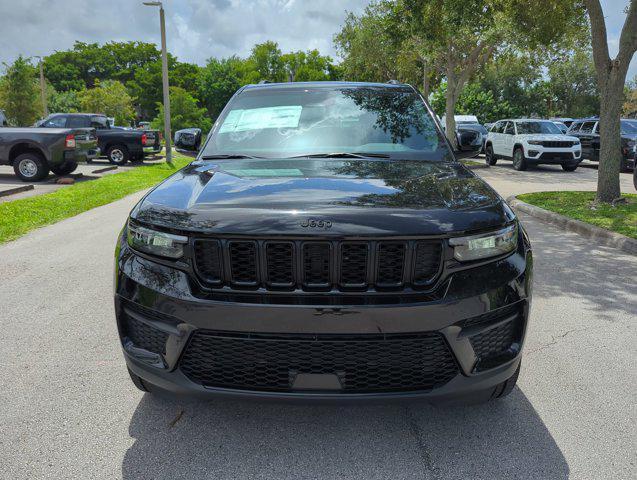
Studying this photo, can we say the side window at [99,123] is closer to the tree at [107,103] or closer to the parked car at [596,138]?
the parked car at [596,138]

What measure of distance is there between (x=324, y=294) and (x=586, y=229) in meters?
6.87

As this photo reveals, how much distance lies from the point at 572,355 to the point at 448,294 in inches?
76.1

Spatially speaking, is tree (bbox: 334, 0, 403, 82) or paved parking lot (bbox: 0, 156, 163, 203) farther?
tree (bbox: 334, 0, 403, 82)

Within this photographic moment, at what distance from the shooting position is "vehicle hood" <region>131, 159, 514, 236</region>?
2291mm

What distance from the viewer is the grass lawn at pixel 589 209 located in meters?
8.05

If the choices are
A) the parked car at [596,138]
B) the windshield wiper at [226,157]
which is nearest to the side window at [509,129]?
the parked car at [596,138]

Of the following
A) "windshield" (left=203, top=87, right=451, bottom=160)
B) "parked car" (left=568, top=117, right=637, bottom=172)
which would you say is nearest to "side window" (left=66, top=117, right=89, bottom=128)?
"windshield" (left=203, top=87, right=451, bottom=160)

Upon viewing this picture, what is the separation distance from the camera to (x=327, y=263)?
89.4 inches

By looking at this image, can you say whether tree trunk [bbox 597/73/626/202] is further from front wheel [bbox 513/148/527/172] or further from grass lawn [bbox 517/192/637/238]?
front wheel [bbox 513/148/527/172]

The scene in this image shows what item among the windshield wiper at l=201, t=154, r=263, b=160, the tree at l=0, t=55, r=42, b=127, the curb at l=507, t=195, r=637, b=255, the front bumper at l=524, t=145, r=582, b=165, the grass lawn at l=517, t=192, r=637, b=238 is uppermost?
the tree at l=0, t=55, r=42, b=127

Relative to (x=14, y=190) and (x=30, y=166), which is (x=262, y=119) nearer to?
(x=14, y=190)

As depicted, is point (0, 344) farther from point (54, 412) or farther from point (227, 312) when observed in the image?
point (227, 312)

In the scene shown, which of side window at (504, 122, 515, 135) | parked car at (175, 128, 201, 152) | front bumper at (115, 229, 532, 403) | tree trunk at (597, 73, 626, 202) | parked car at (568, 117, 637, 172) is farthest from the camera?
side window at (504, 122, 515, 135)

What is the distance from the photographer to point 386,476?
2.40 metres
